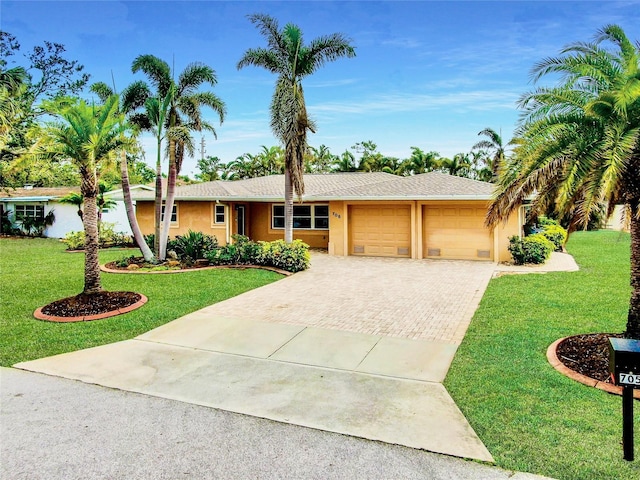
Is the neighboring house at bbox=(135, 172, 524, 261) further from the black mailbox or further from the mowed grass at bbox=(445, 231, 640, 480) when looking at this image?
the black mailbox

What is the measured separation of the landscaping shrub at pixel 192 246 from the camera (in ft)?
52.3

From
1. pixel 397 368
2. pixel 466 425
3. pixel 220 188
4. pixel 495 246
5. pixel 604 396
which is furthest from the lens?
pixel 220 188

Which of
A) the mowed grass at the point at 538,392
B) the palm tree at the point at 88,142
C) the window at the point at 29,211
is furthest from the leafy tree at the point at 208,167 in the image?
the mowed grass at the point at 538,392

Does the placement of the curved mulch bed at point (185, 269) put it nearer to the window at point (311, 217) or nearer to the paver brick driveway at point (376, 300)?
the paver brick driveway at point (376, 300)

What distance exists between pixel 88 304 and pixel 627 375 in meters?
9.29

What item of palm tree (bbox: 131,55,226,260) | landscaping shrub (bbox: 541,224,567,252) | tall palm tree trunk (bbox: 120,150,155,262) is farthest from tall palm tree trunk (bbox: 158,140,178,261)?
landscaping shrub (bbox: 541,224,567,252)

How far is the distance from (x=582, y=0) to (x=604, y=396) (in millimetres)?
12333

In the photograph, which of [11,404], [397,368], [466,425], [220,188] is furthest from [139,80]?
[466,425]

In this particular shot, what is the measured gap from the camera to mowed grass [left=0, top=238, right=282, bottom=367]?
7.29 m

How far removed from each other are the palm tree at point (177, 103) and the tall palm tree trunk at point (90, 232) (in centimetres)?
523

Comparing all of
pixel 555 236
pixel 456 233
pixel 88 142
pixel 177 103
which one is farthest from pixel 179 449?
pixel 555 236

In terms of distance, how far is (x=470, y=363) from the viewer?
6188 millimetres

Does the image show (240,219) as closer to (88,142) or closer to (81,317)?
(88,142)

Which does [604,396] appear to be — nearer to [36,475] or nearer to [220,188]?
[36,475]
